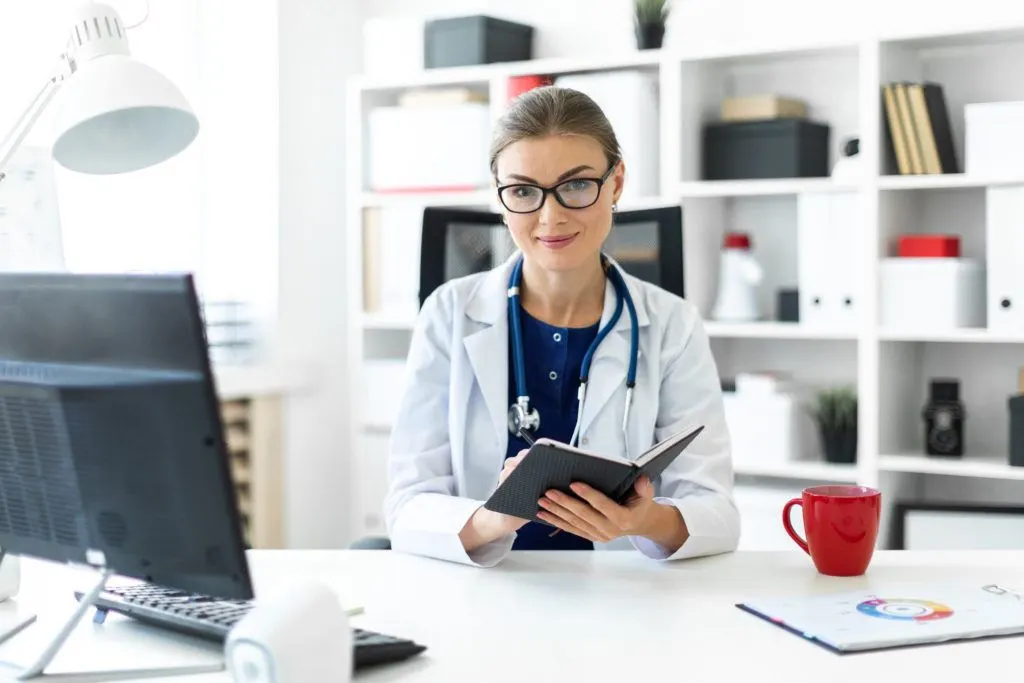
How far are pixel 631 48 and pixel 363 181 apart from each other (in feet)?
2.94

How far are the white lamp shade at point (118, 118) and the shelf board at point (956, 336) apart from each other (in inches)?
77.1

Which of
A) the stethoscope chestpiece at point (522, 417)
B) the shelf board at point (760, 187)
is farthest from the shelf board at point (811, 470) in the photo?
the stethoscope chestpiece at point (522, 417)

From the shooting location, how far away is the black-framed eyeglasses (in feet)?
6.17

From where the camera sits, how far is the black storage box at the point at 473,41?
142 inches

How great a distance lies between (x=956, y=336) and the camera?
2.98 meters

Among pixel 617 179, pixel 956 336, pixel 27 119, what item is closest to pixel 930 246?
pixel 956 336

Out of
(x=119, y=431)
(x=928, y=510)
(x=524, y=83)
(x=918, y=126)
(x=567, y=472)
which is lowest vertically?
(x=928, y=510)

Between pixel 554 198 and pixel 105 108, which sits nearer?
pixel 105 108

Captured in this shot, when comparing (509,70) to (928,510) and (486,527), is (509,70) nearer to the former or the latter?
(928,510)

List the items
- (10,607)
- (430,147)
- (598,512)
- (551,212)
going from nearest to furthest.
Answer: (10,607), (598,512), (551,212), (430,147)

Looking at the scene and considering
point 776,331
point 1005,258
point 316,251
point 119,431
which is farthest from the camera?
point 316,251

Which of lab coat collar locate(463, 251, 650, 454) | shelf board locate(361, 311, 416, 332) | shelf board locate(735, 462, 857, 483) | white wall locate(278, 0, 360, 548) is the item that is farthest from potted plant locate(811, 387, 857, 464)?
white wall locate(278, 0, 360, 548)

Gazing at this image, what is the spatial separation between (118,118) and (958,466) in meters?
2.16

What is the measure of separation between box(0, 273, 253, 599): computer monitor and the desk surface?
135mm
